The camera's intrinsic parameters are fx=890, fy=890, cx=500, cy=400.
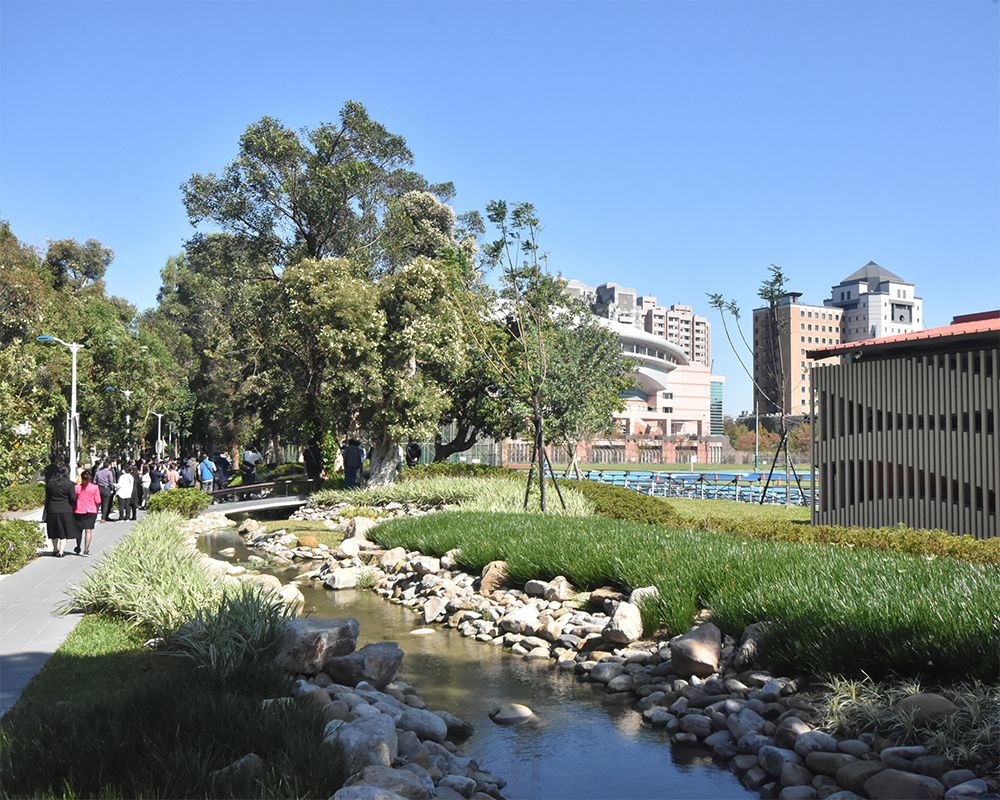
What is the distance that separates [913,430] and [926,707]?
1197cm

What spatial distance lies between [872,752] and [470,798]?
3033 mm

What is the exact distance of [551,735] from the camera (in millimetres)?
7918

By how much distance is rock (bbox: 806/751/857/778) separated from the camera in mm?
6504

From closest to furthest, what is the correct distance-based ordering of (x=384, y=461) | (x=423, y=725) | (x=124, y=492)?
(x=423, y=725)
(x=124, y=492)
(x=384, y=461)

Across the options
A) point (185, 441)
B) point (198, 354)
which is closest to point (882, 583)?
point (198, 354)

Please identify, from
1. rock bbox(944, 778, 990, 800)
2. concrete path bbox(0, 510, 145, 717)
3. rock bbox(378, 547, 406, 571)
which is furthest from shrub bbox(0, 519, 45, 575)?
rock bbox(944, 778, 990, 800)

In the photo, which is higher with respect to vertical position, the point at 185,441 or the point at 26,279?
the point at 26,279

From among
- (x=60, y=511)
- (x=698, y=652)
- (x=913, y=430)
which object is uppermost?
(x=913, y=430)

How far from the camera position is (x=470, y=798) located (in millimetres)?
6234

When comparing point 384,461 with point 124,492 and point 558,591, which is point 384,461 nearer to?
point 124,492

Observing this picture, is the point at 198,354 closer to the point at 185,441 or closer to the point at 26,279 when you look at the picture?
the point at 185,441

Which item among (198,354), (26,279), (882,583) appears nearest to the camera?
(882,583)

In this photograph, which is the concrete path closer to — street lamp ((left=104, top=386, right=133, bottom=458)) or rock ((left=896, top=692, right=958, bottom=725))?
rock ((left=896, top=692, right=958, bottom=725))

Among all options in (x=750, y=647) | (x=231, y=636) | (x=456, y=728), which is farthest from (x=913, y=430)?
(x=231, y=636)
